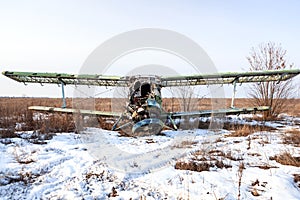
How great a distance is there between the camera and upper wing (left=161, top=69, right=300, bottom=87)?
31.0 feet

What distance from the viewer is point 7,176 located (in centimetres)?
394

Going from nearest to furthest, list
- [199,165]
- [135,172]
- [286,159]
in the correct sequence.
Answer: [135,172], [199,165], [286,159]

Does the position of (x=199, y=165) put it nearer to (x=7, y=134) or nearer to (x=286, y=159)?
(x=286, y=159)

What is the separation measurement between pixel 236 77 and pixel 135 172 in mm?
7952

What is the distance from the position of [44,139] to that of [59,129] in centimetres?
184

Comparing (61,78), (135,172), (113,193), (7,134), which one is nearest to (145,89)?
(61,78)

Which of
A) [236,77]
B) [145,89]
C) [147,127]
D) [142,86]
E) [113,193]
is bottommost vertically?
Result: [113,193]

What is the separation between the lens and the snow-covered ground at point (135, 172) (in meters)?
3.43

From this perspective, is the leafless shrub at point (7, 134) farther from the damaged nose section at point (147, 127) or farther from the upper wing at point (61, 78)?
the damaged nose section at point (147, 127)

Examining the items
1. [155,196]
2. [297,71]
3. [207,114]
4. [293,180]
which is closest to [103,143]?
[155,196]

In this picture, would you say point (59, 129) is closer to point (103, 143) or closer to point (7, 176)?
point (103, 143)

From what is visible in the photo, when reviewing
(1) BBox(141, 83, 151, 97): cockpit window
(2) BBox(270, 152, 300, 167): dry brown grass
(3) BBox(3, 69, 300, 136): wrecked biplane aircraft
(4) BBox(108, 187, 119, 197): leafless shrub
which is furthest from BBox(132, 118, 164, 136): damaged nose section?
(4) BBox(108, 187, 119, 197): leafless shrub

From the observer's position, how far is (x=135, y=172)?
174 inches

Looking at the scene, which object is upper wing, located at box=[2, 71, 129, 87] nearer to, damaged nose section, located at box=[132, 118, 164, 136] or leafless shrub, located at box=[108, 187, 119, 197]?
damaged nose section, located at box=[132, 118, 164, 136]
